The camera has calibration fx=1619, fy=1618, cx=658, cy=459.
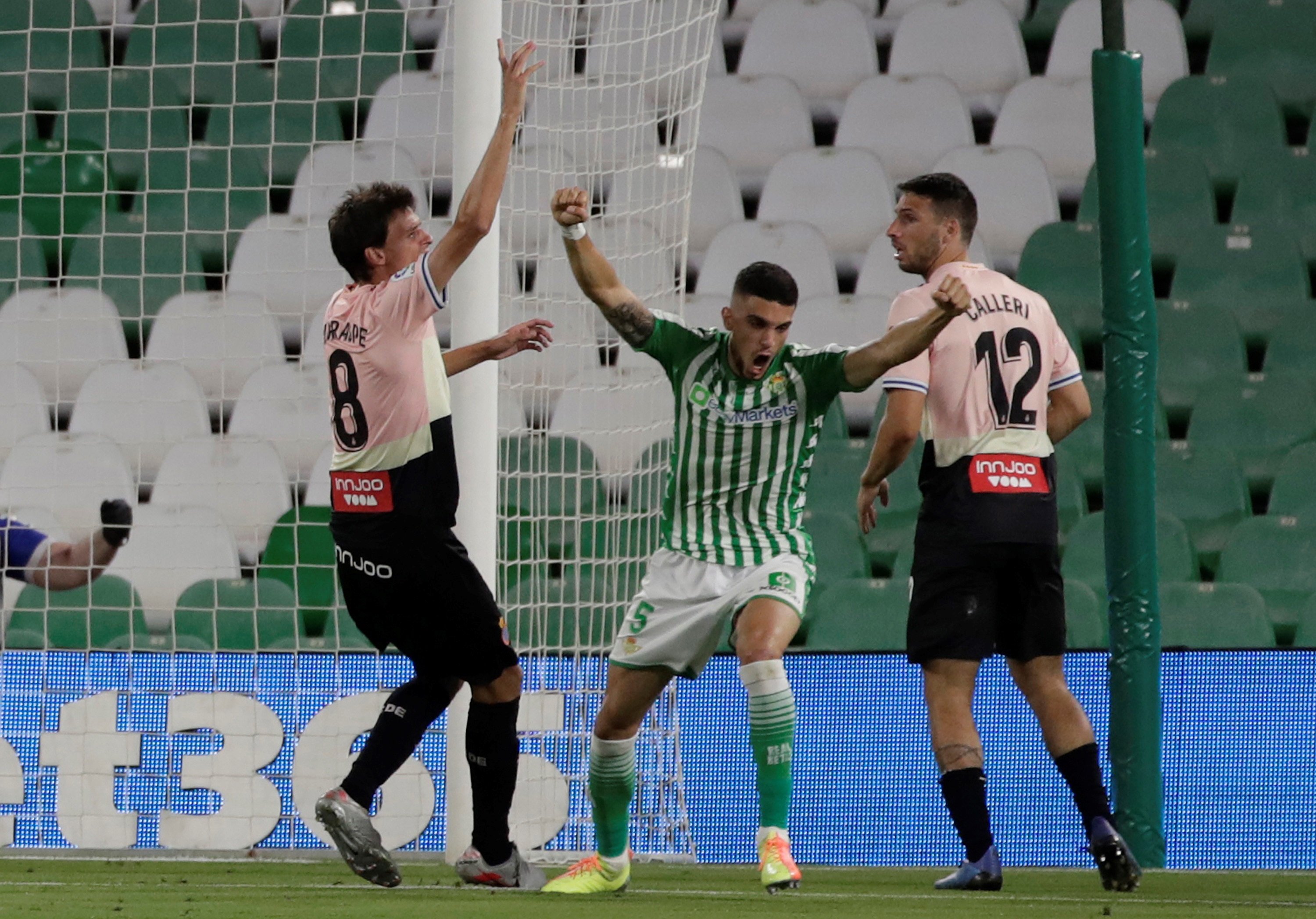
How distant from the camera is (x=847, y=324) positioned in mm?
8477

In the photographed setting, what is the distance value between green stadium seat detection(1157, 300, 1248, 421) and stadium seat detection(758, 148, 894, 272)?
65.5 inches

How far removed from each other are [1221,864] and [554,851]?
2410mm

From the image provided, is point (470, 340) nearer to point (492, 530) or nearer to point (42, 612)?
point (492, 530)

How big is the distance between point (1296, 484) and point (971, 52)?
3.14 m

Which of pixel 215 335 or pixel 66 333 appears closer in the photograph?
pixel 215 335

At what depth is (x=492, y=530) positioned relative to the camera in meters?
5.14

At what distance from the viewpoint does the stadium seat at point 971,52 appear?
923 cm

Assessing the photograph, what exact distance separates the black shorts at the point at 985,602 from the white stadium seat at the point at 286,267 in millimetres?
5024

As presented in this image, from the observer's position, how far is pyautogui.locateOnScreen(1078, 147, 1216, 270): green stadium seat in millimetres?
8539

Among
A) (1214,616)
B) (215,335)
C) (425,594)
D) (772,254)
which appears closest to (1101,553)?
(1214,616)

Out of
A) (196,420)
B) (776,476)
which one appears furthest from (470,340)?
(196,420)

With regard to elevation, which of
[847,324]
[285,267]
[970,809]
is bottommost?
[970,809]

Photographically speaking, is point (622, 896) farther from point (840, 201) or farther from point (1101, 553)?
point (840, 201)

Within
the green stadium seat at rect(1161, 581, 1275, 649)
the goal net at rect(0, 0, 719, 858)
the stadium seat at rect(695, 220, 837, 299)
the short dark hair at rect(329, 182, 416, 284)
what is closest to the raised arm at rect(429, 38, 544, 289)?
the short dark hair at rect(329, 182, 416, 284)
